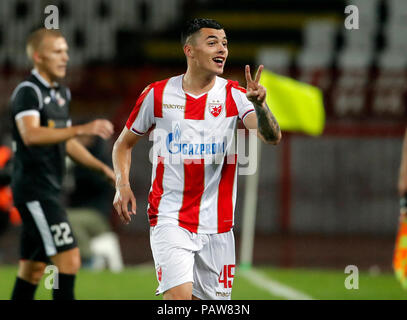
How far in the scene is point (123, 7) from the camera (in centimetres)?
2117

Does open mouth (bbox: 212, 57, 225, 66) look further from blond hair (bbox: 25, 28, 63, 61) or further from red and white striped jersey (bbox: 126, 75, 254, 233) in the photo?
blond hair (bbox: 25, 28, 63, 61)

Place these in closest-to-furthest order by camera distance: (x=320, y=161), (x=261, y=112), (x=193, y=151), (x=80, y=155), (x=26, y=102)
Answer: (x=261, y=112) < (x=193, y=151) < (x=26, y=102) < (x=80, y=155) < (x=320, y=161)

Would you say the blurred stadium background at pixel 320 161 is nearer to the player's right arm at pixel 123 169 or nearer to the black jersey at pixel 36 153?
the black jersey at pixel 36 153

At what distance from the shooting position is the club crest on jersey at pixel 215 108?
195 inches

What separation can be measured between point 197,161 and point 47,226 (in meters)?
1.60

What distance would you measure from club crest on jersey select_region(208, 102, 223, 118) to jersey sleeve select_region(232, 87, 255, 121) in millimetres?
106

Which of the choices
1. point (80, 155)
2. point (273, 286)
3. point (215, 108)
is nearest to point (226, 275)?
point (215, 108)

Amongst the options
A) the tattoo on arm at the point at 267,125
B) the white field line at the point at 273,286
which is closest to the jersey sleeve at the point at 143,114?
the tattoo on arm at the point at 267,125

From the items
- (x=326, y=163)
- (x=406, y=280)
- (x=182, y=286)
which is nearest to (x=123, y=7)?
(x=326, y=163)

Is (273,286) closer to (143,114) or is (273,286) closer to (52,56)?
(52,56)

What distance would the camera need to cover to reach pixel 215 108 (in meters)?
→ 4.96

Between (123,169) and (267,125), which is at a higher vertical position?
(267,125)

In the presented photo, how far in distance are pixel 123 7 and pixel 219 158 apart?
16.8 metres

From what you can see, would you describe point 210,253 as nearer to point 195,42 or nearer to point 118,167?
point 118,167
